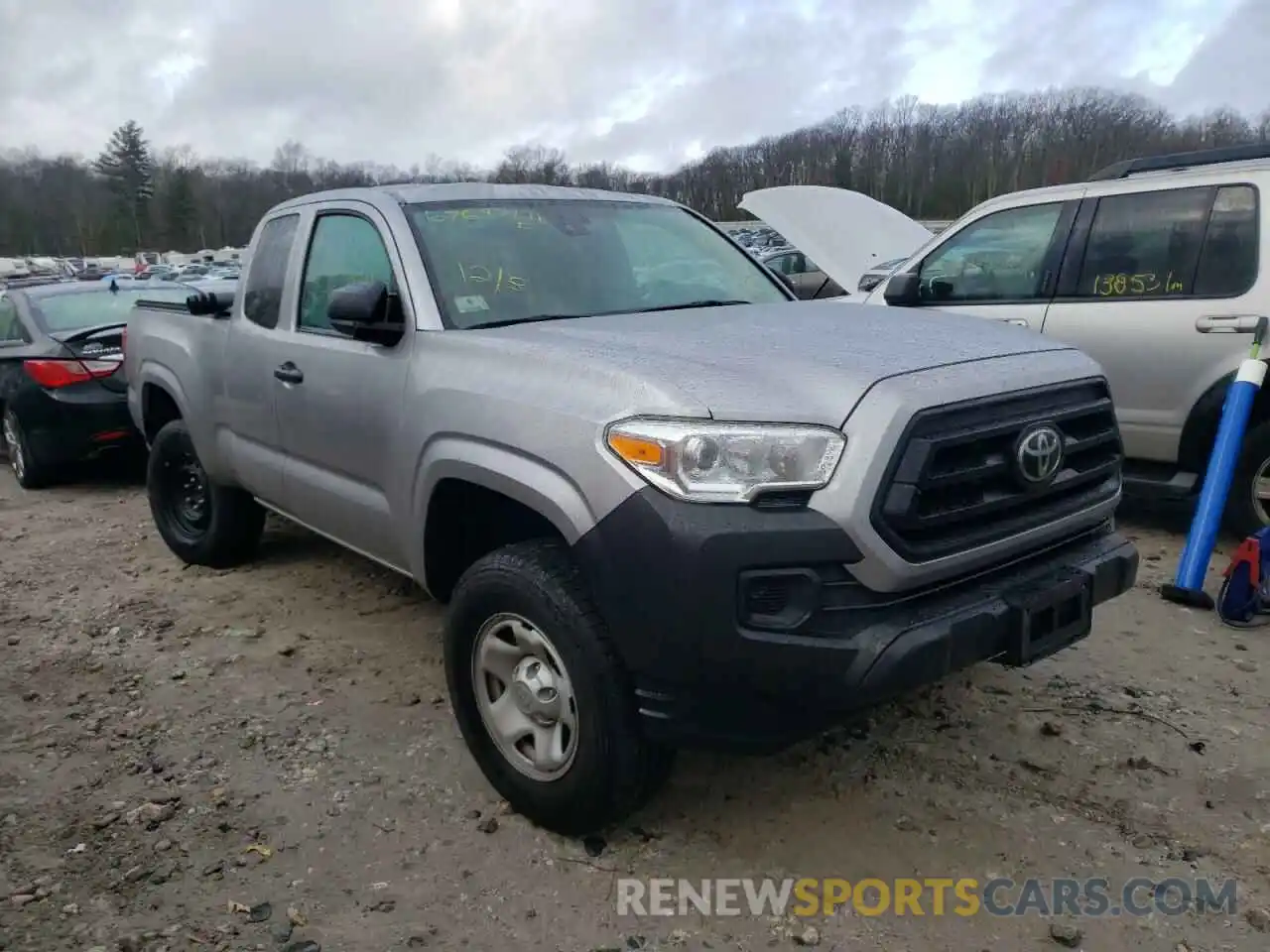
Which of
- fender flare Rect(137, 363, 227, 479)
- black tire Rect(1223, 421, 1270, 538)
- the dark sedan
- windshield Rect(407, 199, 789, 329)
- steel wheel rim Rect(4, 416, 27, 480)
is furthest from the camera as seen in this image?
steel wheel rim Rect(4, 416, 27, 480)

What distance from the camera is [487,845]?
117 inches

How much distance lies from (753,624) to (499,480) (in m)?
0.89

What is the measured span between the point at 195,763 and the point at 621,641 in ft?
6.01

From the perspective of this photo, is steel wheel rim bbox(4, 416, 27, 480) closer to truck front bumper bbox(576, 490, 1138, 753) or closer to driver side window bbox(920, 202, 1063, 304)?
driver side window bbox(920, 202, 1063, 304)

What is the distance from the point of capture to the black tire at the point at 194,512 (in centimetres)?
532

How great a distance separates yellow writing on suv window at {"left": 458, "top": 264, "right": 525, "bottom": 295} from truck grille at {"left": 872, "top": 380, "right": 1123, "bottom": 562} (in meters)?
1.65

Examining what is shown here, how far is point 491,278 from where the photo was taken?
360cm

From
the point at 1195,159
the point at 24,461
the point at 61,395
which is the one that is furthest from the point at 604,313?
the point at 24,461

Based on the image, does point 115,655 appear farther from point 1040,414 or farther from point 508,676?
point 1040,414

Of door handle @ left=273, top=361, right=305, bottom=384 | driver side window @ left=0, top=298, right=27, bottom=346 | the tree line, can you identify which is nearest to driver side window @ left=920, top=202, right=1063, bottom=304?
door handle @ left=273, top=361, right=305, bottom=384

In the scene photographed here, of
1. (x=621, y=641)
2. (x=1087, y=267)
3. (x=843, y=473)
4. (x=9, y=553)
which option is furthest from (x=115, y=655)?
(x=1087, y=267)

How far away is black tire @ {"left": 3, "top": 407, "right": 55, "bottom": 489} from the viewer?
25.0 ft

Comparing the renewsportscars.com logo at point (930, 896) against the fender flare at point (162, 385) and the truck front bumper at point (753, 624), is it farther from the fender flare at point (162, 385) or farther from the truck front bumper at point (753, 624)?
the fender flare at point (162, 385)

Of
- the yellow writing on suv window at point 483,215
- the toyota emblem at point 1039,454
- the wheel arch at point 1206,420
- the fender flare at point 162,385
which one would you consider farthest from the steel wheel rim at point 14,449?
the wheel arch at point 1206,420
